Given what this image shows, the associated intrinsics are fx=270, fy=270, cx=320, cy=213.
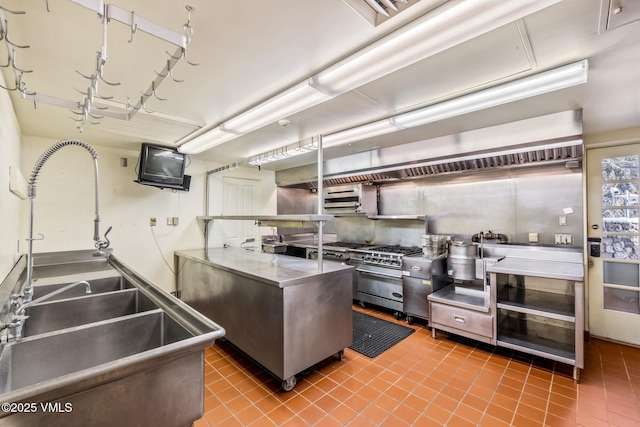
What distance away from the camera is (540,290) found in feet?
10.5

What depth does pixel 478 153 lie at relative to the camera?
3.17 meters

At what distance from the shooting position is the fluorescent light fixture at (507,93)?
70.9 inches

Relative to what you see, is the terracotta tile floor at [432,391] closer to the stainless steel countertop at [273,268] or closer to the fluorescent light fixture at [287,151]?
the stainless steel countertop at [273,268]

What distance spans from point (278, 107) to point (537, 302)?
3243 mm

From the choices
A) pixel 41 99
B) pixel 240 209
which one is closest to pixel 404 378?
pixel 41 99

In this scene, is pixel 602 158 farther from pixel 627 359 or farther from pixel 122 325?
pixel 122 325

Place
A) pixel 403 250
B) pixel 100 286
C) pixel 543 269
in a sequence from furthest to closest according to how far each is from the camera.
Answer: pixel 403 250 → pixel 543 269 → pixel 100 286

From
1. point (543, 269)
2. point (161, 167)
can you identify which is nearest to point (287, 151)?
point (161, 167)

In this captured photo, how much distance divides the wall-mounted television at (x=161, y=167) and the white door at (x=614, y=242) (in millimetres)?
5287

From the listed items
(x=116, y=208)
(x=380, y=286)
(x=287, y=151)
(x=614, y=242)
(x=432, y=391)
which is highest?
(x=287, y=151)

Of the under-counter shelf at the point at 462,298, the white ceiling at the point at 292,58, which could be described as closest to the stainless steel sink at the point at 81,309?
the white ceiling at the point at 292,58

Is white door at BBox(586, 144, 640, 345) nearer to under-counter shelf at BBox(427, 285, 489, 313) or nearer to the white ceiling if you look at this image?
the white ceiling

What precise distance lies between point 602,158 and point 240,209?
5.24 m

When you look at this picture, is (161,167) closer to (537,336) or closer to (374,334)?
(374,334)
